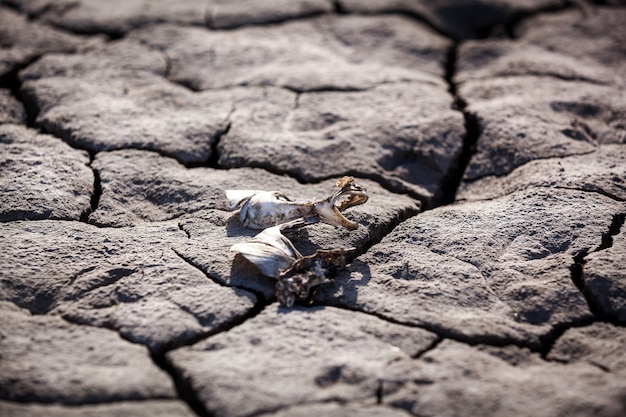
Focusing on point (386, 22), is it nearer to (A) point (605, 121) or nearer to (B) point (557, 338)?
(A) point (605, 121)

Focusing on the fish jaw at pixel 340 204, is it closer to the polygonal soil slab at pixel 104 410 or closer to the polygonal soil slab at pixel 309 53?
the polygonal soil slab at pixel 104 410

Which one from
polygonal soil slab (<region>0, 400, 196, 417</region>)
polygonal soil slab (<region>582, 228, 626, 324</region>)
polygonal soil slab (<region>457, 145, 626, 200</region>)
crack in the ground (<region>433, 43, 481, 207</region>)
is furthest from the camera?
crack in the ground (<region>433, 43, 481, 207</region>)

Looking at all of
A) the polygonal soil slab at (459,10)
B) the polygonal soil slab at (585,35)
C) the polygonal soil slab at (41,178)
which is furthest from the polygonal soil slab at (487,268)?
the polygonal soil slab at (459,10)

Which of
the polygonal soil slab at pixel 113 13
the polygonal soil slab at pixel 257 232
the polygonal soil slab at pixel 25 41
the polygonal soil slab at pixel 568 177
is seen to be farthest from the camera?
the polygonal soil slab at pixel 113 13

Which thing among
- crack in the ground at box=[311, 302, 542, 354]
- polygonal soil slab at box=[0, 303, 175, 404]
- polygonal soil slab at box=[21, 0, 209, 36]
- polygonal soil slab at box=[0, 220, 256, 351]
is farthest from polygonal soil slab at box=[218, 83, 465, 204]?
polygonal soil slab at box=[21, 0, 209, 36]

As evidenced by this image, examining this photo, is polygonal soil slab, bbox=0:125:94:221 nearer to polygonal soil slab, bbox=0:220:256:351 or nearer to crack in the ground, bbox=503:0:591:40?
polygonal soil slab, bbox=0:220:256:351

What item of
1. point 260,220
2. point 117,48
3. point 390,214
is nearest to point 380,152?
point 390,214
